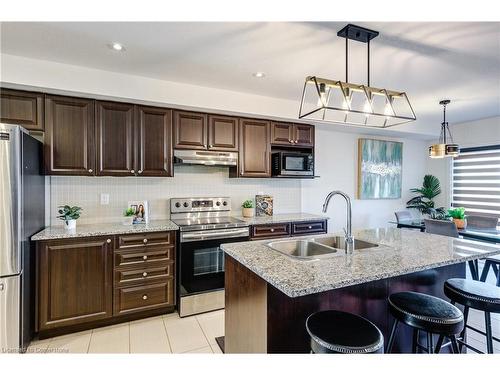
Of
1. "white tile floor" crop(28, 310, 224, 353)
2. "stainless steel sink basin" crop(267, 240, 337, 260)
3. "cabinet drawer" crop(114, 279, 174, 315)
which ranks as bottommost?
"white tile floor" crop(28, 310, 224, 353)

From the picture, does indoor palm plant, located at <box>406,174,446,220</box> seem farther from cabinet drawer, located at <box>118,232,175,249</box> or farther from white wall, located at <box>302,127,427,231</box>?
cabinet drawer, located at <box>118,232,175,249</box>

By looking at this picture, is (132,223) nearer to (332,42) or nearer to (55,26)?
(55,26)

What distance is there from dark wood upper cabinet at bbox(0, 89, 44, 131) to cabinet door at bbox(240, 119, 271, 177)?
2.11 meters

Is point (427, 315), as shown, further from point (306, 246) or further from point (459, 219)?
point (459, 219)

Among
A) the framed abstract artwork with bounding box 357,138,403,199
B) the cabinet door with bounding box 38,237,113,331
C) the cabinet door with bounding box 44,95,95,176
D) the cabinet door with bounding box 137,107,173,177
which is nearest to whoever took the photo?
the cabinet door with bounding box 38,237,113,331

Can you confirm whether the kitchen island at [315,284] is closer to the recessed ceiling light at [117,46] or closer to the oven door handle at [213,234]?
the oven door handle at [213,234]

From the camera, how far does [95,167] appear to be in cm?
283

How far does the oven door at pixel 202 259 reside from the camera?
2.93 m

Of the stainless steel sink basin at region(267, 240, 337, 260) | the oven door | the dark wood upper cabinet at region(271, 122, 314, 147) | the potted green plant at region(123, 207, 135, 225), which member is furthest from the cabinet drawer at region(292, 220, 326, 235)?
the potted green plant at region(123, 207, 135, 225)

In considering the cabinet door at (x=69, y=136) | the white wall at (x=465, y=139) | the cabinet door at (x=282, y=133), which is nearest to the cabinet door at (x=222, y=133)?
the cabinet door at (x=282, y=133)

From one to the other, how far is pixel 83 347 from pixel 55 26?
8.34 feet

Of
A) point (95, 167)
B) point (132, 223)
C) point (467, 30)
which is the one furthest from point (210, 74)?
point (467, 30)

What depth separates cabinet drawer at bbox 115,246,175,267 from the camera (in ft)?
8.87

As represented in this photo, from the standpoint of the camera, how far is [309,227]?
3662 mm
